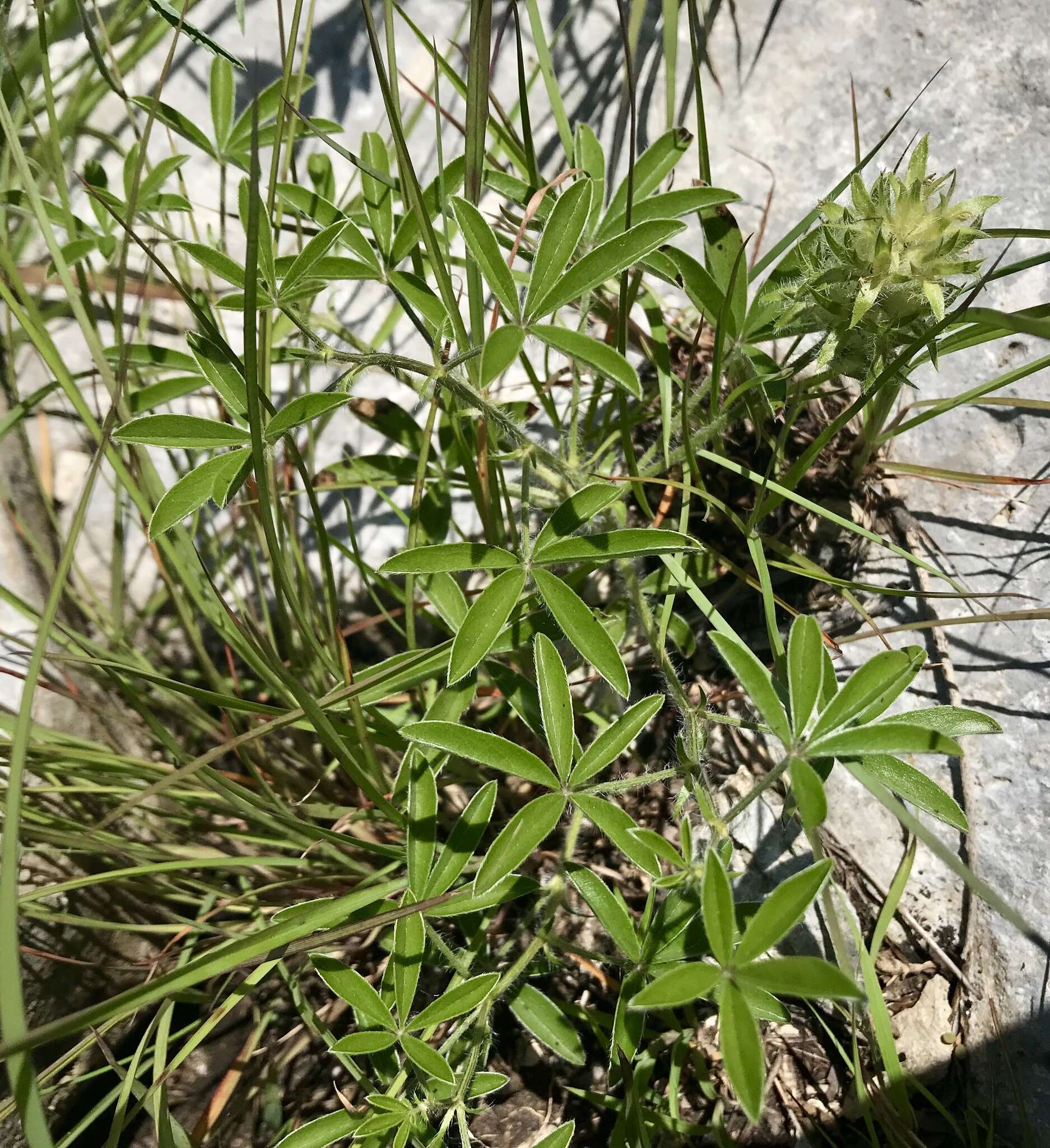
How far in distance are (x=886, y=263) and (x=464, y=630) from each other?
735 millimetres

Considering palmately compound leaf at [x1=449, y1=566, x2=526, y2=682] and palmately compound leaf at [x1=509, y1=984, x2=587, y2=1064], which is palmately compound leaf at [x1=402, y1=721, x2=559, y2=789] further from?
palmately compound leaf at [x1=509, y1=984, x2=587, y2=1064]

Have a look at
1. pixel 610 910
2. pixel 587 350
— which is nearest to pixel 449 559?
pixel 587 350

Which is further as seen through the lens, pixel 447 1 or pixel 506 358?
pixel 447 1

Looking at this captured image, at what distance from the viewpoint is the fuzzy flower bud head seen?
3.61ft

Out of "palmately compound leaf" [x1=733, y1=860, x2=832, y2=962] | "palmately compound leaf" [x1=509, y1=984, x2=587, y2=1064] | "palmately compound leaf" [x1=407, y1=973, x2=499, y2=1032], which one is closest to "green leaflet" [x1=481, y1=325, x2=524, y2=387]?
"palmately compound leaf" [x1=733, y1=860, x2=832, y2=962]

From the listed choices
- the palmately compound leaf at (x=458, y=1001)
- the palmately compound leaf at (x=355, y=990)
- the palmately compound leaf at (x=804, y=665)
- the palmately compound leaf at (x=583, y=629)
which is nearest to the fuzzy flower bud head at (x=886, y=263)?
the palmately compound leaf at (x=804, y=665)

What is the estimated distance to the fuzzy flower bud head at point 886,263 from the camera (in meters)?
1.10

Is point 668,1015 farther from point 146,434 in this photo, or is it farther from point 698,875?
point 146,434

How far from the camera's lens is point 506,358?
1.15 m

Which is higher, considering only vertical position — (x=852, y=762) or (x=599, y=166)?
(x=599, y=166)

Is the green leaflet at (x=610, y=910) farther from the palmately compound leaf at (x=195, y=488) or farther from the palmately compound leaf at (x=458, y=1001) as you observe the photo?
the palmately compound leaf at (x=195, y=488)

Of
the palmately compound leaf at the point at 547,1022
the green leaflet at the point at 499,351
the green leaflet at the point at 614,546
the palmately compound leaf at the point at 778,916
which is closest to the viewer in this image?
the palmately compound leaf at the point at 778,916

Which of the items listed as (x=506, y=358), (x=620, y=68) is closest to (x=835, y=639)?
(x=506, y=358)

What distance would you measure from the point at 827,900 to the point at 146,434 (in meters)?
1.14
